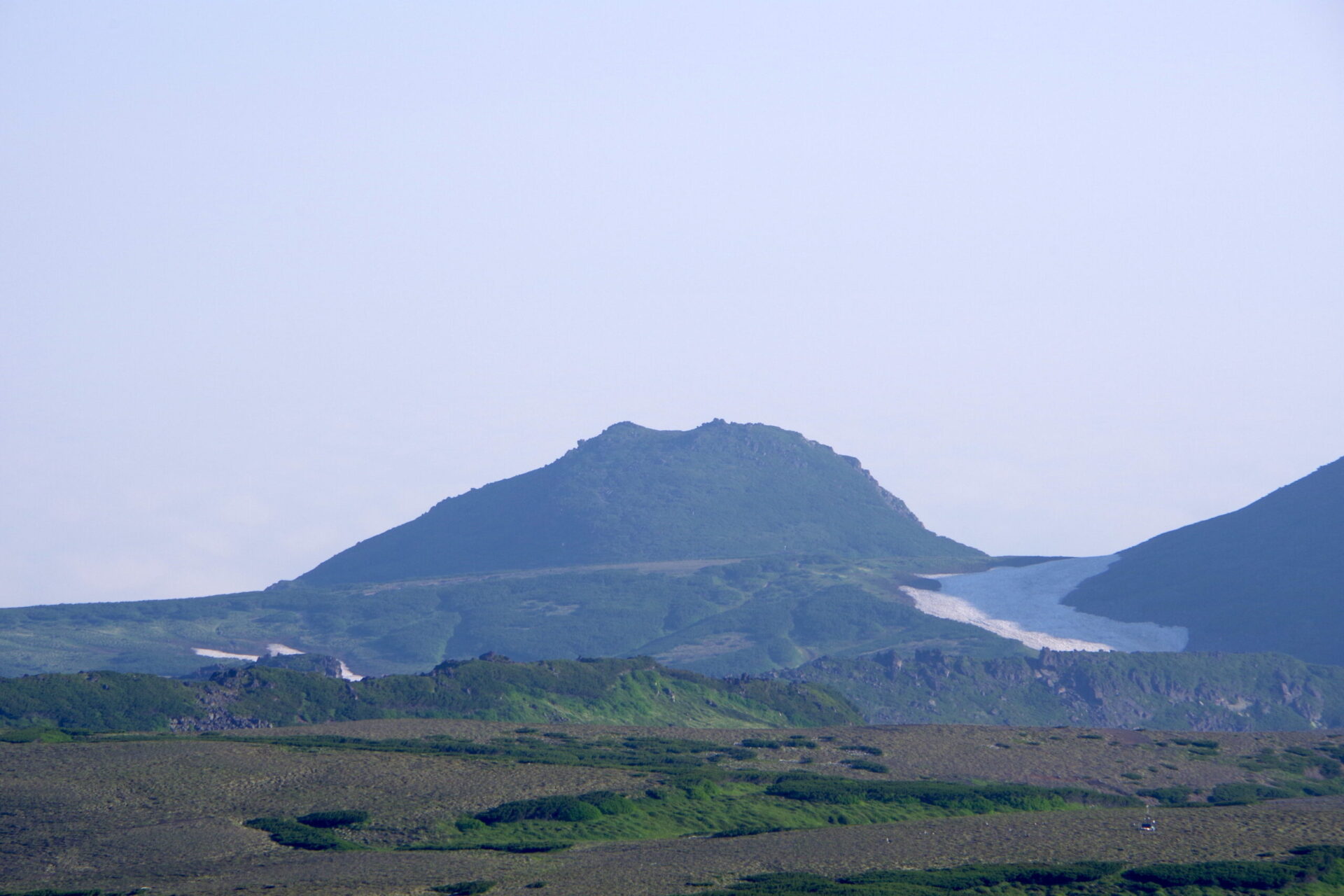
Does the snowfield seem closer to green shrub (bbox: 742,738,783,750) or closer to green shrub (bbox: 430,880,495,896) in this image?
green shrub (bbox: 742,738,783,750)

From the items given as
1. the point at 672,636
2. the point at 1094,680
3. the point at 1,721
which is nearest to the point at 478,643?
the point at 672,636

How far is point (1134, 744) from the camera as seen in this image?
249 feet

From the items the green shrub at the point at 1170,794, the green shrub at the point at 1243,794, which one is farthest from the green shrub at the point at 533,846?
the green shrub at the point at 1243,794

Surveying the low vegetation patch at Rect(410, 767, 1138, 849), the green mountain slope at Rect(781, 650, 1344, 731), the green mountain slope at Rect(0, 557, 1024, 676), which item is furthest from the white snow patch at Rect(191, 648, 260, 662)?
the low vegetation patch at Rect(410, 767, 1138, 849)

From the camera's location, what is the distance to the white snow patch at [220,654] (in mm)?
156625

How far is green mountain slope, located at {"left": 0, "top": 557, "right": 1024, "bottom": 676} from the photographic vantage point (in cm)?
15738

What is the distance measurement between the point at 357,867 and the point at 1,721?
132 ft

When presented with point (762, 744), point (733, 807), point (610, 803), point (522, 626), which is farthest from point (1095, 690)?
point (610, 803)

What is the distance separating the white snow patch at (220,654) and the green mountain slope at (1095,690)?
6212 centimetres

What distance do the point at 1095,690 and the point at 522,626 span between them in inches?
3037

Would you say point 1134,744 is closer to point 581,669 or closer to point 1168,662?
point 581,669

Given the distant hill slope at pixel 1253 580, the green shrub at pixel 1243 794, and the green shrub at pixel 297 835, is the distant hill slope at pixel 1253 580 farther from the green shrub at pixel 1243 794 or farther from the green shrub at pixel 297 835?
the green shrub at pixel 297 835

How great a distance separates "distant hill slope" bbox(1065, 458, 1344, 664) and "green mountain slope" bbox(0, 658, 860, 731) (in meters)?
70.5

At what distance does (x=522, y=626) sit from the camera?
182 m
